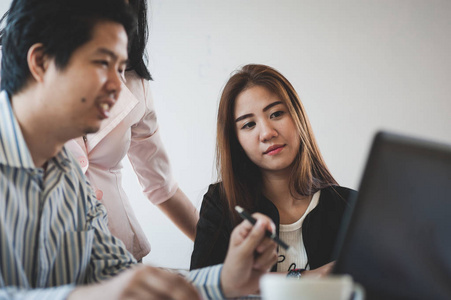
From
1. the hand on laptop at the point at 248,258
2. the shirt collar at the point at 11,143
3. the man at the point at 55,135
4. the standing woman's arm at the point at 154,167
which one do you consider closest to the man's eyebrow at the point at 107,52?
the man at the point at 55,135

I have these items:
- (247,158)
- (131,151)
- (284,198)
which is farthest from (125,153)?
(284,198)

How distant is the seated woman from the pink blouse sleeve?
0.26 meters

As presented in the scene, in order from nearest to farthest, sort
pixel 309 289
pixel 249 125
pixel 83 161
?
pixel 309 289 < pixel 83 161 < pixel 249 125

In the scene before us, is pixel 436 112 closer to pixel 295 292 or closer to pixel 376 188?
pixel 376 188

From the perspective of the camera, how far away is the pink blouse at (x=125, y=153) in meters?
1.39

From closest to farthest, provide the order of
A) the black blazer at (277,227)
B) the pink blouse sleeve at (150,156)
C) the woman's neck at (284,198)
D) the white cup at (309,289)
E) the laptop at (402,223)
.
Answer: the white cup at (309,289) → the laptop at (402,223) → the black blazer at (277,227) → the woman's neck at (284,198) → the pink blouse sleeve at (150,156)

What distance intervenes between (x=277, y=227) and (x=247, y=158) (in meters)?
0.30

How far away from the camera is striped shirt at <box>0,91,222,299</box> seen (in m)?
0.77

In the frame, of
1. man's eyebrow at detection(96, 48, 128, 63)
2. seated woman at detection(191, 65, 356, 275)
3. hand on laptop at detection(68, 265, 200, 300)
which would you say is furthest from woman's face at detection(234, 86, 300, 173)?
hand on laptop at detection(68, 265, 200, 300)

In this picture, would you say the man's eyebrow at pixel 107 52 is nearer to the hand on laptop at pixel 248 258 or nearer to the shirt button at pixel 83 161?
the hand on laptop at pixel 248 258

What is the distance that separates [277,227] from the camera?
4.50 ft

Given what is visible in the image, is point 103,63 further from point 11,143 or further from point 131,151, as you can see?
point 131,151

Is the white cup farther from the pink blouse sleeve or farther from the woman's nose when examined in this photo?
the pink blouse sleeve

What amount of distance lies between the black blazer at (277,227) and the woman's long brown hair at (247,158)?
4 cm
